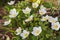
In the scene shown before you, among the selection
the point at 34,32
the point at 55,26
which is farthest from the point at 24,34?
the point at 55,26

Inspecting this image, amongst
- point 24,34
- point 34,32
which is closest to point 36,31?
point 34,32

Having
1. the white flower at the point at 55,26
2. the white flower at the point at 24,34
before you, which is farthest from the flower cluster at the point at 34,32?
the white flower at the point at 55,26

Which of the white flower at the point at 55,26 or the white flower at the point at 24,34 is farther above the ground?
the white flower at the point at 55,26

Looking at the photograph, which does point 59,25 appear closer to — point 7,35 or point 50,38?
point 50,38

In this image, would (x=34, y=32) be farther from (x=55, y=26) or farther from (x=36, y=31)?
(x=55, y=26)

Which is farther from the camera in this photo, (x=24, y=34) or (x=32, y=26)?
(x=32, y=26)

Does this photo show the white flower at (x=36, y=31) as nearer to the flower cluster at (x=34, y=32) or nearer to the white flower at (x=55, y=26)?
the flower cluster at (x=34, y=32)

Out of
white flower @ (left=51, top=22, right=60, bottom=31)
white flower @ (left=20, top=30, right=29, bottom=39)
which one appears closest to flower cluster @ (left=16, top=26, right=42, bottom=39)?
white flower @ (left=20, top=30, right=29, bottom=39)

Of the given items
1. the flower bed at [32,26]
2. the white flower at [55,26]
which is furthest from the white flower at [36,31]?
the white flower at [55,26]

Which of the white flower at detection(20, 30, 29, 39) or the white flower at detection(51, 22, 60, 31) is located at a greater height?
the white flower at detection(51, 22, 60, 31)

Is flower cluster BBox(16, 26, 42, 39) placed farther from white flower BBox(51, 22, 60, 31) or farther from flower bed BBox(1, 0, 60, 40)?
white flower BBox(51, 22, 60, 31)

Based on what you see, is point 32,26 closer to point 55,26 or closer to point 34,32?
point 34,32

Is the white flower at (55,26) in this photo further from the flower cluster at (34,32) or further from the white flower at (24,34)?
the white flower at (24,34)
